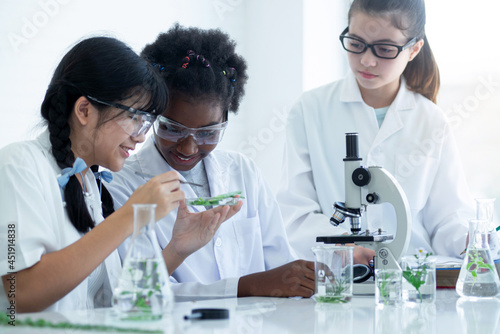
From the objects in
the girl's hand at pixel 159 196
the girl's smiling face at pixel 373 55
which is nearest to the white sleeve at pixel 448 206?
the girl's smiling face at pixel 373 55

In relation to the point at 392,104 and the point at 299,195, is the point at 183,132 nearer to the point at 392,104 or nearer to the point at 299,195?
the point at 299,195

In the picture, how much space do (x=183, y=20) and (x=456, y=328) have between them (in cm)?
301

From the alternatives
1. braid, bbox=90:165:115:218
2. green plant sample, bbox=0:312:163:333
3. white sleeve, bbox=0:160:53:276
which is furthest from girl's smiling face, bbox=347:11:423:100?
green plant sample, bbox=0:312:163:333

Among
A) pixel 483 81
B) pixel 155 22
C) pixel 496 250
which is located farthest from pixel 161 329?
pixel 483 81

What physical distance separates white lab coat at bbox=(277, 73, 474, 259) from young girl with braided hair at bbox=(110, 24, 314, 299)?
22 centimetres

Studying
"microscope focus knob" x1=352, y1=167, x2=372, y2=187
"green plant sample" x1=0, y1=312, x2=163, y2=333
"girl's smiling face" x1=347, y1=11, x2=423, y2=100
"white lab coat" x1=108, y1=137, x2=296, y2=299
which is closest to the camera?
"green plant sample" x1=0, y1=312, x2=163, y2=333

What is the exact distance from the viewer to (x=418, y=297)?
69.0 inches

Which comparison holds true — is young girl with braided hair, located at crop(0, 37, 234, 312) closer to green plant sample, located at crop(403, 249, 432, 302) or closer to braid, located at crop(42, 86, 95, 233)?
braid, located at crop(42, 86, 95, 233)

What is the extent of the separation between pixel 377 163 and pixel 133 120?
1289 mm

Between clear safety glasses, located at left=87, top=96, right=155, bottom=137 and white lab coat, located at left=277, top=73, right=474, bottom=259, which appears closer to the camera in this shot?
clear safety glasses, located at left=87, top=96, right=155, bottom=137

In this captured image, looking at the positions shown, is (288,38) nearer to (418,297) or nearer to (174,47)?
(174,47)

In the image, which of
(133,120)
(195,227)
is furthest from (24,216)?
(195,227)

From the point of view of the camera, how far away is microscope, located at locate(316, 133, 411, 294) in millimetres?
1917

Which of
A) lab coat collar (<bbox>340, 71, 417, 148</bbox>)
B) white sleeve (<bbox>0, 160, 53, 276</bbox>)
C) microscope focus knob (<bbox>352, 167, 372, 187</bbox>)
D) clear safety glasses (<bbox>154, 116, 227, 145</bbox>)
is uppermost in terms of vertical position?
lab coat collar (<bbox>340, 71, 417, 148</bbox>)
